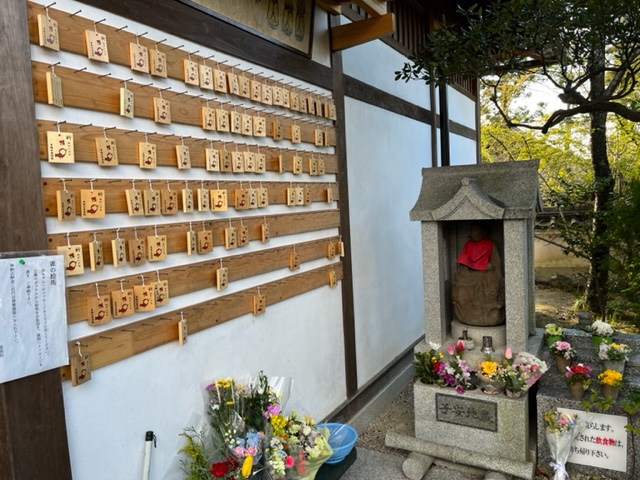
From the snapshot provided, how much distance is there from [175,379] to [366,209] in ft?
10.6

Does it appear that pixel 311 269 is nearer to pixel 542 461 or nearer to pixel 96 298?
pixel 96 298

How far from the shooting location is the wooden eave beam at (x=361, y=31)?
440cm

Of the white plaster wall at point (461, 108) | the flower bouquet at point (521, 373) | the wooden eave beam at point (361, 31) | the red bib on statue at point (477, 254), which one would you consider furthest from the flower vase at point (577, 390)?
the white plaster wall at point (461, 108)

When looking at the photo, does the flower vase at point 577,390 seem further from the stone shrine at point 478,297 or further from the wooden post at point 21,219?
the wooden post at point 21,219

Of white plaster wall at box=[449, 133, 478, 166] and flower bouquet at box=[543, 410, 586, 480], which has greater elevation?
white plaster wall at box=[449, 133, 478, 166]

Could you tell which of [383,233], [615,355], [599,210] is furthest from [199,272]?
[599,210]

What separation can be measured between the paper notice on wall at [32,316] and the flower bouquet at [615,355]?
409cm

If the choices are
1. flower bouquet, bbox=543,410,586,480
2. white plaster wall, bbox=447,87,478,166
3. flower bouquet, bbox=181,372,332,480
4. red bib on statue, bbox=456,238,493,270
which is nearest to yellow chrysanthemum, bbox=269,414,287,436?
flower bouquet, bbox=181,372,332,480

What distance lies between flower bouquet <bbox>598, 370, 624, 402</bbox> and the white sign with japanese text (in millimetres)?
171

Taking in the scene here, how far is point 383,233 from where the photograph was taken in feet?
19.6

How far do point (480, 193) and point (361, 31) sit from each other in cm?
190

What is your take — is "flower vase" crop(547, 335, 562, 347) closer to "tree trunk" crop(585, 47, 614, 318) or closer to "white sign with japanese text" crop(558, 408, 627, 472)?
"white sign with japanese text" crop(558, 408, 627, 472)

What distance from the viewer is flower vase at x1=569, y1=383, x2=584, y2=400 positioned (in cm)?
381

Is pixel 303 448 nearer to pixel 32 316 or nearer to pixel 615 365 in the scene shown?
pixel 32 316
